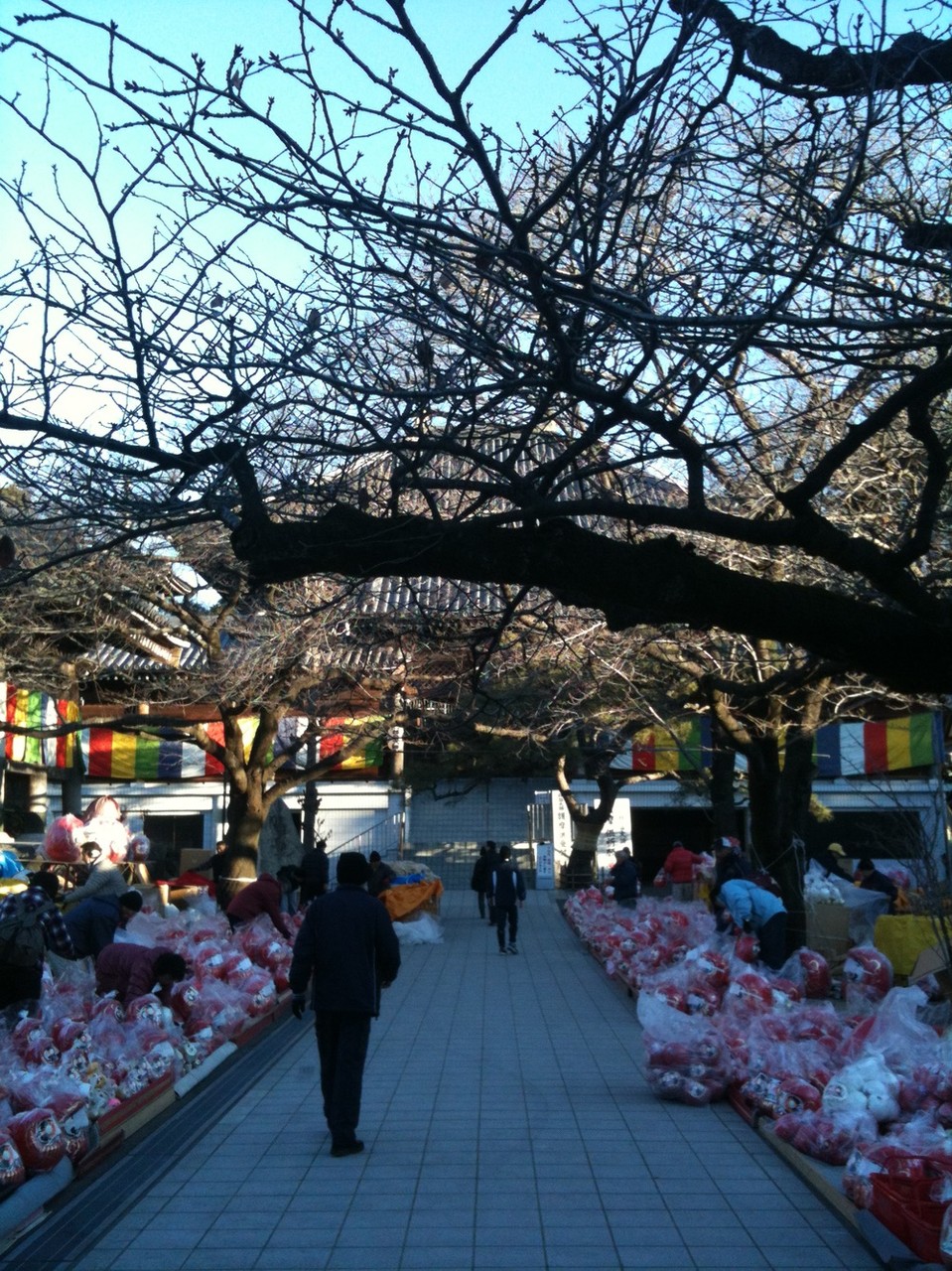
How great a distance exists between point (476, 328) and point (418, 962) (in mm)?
13612

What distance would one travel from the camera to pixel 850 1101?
6.68 m

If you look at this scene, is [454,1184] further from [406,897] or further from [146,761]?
[146,761]

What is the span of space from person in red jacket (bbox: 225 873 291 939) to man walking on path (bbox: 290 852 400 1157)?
238 inches

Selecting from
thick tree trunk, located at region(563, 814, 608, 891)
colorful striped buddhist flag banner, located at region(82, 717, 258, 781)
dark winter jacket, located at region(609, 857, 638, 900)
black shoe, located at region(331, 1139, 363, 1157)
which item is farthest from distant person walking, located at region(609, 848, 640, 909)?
black shoe, located at region(331, 1139, 363, 1157)

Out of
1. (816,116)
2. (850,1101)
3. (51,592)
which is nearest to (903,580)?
(816,116)

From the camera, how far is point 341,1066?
705 centimetres

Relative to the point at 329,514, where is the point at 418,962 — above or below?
below

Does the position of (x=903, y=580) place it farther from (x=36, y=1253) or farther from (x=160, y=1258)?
(x=36, y=1253)

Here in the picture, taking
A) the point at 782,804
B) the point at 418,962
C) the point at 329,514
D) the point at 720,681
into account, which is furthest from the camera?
the point at 418,962

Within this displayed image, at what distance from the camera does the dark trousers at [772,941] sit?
11.6m

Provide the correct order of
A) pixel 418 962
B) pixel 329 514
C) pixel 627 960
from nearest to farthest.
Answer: pixel 329 514, pixel 627 960, pixel 418 962

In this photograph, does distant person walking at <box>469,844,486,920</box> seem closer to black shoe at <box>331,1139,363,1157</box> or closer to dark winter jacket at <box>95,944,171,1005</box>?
dark winter jacket at <box>95,944,171,1005</box>

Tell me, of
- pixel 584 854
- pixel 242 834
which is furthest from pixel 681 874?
pixel 242 834

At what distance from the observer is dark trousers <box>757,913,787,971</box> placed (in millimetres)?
11617
